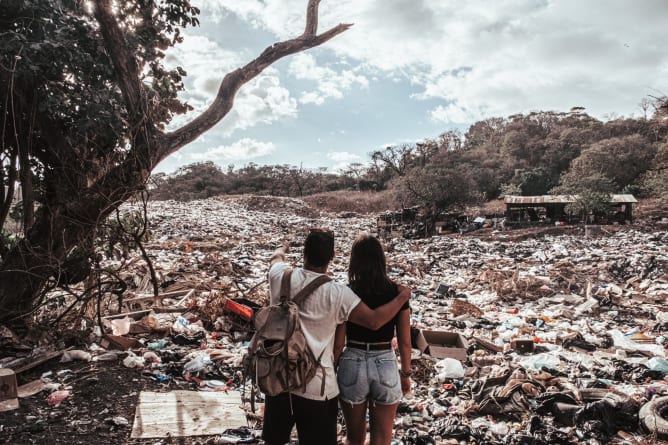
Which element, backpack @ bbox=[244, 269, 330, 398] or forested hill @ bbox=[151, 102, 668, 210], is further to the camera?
forested hill @ bbox=[151, 102, 668, 210]

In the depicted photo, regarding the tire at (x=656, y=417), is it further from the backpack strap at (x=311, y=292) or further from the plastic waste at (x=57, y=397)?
the plastic waste at (x=57, y=397)

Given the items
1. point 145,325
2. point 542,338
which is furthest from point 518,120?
point 145,325

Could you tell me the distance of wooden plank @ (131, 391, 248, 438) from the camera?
2.80 meters

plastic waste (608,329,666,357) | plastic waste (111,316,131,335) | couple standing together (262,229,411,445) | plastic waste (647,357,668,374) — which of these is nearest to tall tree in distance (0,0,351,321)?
plastic waste (111,316,131,335)

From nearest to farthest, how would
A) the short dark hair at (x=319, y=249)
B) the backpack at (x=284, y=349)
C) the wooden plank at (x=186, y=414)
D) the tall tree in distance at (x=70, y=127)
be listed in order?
the backpack at (x=284, y=349), the short dark hair at (x=319, y=249), the wooden plank at (x=186, y=414), the tall tree in distance at (x=70, y=127)

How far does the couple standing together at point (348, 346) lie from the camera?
171cm

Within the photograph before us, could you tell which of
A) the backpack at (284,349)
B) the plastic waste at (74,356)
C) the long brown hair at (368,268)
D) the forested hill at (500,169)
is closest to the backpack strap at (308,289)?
the backpack at (284,349)

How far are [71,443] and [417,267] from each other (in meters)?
8.49

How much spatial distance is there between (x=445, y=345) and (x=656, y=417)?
87.8 inches

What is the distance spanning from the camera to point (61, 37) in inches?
137

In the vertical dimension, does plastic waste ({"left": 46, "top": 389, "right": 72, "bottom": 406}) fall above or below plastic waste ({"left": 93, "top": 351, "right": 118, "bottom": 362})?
below

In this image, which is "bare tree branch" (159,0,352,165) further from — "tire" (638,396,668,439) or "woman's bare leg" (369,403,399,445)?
"tire" (638,396,668,439)

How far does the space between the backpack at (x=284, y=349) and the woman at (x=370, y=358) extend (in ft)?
0.63

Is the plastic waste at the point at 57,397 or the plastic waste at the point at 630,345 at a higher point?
the plastic waste at the point at 57,397
